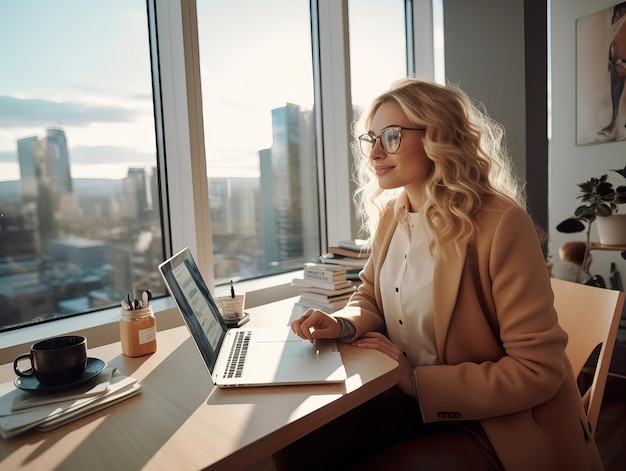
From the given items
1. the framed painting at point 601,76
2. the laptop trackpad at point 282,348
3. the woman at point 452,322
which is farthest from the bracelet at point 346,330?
the framed painting at point 601,76

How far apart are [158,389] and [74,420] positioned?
0.55ft

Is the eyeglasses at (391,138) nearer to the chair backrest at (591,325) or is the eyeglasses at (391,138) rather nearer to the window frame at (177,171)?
the chair backrest at (591,325)

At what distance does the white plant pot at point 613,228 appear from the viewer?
2.77 meters

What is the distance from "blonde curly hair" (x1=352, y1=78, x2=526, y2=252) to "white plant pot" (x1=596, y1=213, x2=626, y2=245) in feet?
6.29

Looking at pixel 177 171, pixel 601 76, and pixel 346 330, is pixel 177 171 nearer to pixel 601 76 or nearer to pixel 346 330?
pixel 346 330

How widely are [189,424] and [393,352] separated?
527 mm

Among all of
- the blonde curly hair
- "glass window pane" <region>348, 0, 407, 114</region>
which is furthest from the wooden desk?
"glass window pane" <region>348, 0, 407, 114</region>

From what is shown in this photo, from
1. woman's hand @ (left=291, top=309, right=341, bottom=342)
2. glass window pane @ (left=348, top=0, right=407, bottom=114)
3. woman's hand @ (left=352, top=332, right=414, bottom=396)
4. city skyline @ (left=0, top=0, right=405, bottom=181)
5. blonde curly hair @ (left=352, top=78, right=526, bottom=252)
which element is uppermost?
glass window pane @ (left=348, top=0, right=407, bottom=114)

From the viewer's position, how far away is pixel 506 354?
1.10 m

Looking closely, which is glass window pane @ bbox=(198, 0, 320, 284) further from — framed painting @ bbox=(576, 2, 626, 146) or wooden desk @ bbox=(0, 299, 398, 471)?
framed painting @ bbox=(576, 2, 626, 146)

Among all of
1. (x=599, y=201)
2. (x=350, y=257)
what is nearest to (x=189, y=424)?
(x=350, y=257)

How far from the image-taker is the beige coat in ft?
3.26

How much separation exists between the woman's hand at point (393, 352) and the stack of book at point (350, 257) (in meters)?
0.63

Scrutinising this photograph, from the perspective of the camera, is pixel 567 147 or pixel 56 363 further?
pixel 567 147
